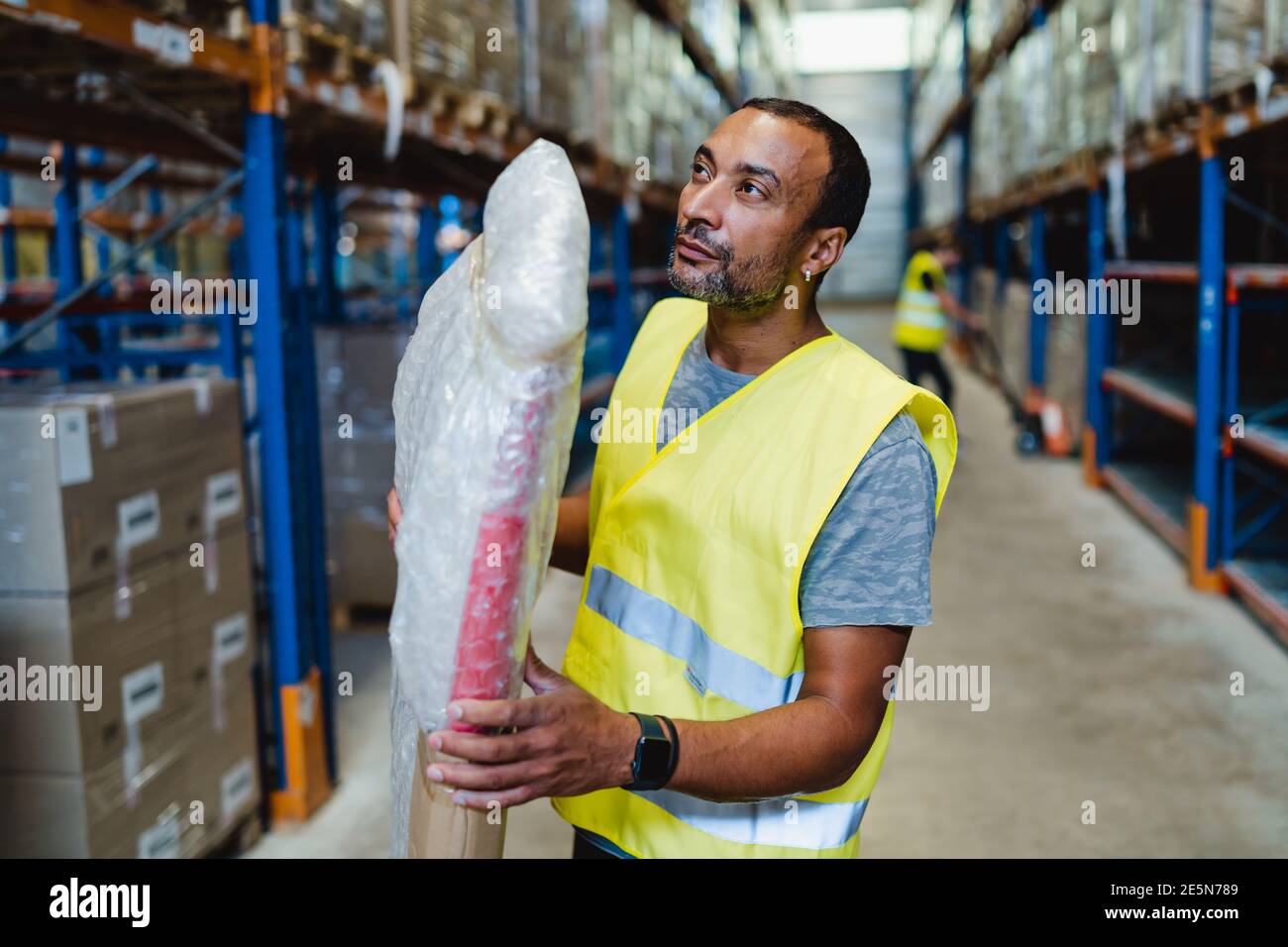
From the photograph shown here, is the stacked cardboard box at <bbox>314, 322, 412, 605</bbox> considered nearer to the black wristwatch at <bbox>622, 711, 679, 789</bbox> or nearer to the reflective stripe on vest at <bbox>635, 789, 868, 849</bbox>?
the reflective stripe on vest at <bbox>635, 789, 868, 849</bbox>

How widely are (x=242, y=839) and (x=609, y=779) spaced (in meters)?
2.69

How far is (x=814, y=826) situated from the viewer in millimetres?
1533

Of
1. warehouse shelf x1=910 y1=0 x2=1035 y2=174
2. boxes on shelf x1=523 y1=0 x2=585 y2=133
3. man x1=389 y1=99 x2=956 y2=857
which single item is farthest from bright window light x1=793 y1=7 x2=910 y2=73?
man x1=389 y1=99 x2=956 y2=857

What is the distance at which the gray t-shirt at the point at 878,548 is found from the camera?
4.50ft

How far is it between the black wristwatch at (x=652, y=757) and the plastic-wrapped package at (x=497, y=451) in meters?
0.17

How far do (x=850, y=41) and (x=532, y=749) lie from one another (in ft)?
95.6

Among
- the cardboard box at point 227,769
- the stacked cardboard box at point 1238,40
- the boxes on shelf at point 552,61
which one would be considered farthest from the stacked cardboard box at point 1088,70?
the cardboard box at point 227,769

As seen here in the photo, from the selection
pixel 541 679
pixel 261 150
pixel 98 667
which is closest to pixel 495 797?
pixel 541 679

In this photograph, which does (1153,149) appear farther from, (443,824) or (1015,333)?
(443,824)

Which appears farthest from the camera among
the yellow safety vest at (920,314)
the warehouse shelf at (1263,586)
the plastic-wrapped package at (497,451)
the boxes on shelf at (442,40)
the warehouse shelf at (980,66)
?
the warehouse shelf at (980,66)

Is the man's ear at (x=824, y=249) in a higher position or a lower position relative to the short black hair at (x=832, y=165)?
lower

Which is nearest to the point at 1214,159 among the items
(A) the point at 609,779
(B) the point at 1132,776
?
(B) the point at 1132,776

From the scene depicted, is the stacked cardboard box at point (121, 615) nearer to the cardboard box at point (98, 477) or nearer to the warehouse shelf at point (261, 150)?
the cardboard box at point (98, 477)
